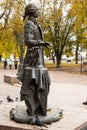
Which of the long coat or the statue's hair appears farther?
the statue's hair

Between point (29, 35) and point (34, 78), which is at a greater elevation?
point (29, 35)

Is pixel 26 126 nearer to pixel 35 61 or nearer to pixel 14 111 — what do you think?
pixel 14 111

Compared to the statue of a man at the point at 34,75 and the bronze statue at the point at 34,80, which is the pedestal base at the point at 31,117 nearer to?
the bronze statue at the point at 34,80

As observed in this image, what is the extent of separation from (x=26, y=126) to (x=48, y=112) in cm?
96

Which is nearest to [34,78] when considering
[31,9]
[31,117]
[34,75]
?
[34,75]

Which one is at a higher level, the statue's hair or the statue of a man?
the statue's hair

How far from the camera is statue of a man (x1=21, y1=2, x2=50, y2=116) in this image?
825 centimetres

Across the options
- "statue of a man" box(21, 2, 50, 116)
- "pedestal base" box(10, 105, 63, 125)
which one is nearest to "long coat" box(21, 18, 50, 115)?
"statue of a man" box(21, 2, 50, 116)

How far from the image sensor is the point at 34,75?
8211mm

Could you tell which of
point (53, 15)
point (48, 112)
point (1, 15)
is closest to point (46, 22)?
point (53, 15)

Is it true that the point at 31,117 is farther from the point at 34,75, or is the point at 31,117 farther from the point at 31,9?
the point at 31,9

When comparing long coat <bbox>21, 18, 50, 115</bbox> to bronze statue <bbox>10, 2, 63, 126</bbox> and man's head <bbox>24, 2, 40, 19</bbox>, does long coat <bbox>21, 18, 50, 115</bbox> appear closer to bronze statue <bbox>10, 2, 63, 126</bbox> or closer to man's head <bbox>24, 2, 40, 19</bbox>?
bronze statue <bbox>10, 2, 63, 126</bbox>

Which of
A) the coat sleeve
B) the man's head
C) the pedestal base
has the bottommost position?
the pedestal base

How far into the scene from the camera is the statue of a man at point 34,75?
8.25 meters
